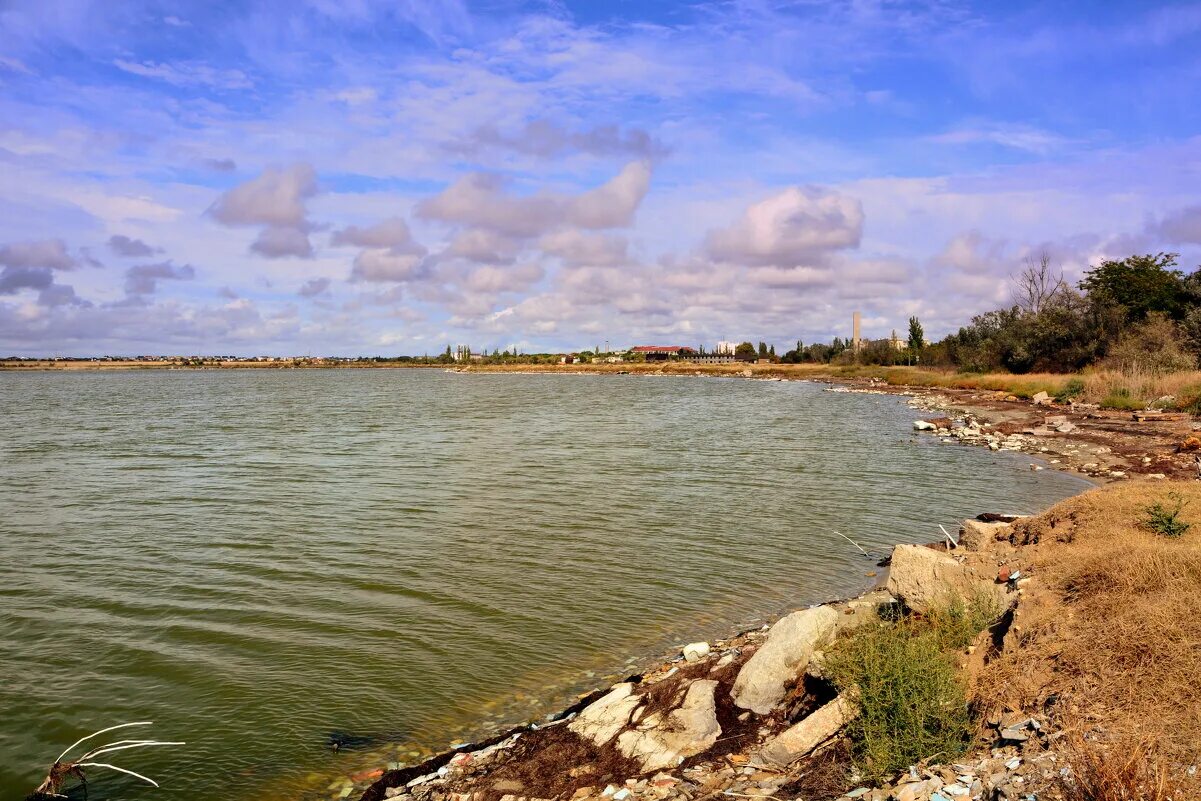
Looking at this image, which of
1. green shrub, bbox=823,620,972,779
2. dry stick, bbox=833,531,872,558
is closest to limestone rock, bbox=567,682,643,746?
green shrub, bbox=823,620,972,779

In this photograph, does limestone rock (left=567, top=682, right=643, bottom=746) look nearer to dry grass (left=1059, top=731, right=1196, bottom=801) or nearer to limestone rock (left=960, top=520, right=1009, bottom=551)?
dry grass (left=1059, top=731, right=1196, bottom=801)

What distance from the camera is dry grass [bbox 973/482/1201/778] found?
5.48m

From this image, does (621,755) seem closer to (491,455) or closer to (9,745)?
(9,745)

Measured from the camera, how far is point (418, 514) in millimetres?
21484

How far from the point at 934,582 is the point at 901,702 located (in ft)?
11.4

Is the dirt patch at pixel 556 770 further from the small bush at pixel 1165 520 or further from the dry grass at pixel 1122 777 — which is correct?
the small bush at pixel 1165 520

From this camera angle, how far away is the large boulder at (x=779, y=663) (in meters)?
7.94

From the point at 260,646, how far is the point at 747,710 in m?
8.15

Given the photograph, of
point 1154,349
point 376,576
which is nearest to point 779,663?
point 376,576

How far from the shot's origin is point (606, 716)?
843 cm

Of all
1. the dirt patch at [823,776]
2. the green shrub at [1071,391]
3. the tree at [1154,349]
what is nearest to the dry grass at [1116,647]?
the dirt patch at [823,776]

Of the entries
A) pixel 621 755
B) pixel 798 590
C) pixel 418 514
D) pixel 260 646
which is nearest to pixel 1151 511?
pixel 798 590

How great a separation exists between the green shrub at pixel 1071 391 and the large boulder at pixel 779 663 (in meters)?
52.9

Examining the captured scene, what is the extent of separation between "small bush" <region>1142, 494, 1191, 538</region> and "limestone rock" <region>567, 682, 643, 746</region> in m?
7.80
